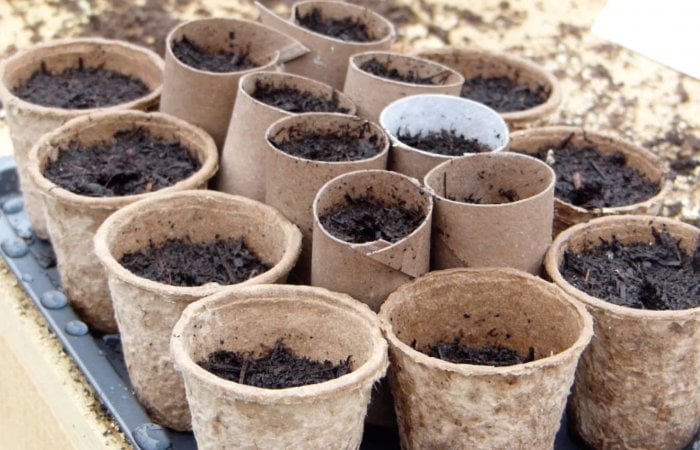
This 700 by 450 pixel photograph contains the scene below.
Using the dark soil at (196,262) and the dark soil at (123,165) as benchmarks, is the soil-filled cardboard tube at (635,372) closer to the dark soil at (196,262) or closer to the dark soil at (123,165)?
the dark soil at (196,262)

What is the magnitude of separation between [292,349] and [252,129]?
21.3 inches

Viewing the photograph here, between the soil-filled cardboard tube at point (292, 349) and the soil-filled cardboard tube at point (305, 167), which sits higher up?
the soil-filled cardboard tube at point (305, 167)

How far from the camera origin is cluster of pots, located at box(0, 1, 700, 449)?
1.41m

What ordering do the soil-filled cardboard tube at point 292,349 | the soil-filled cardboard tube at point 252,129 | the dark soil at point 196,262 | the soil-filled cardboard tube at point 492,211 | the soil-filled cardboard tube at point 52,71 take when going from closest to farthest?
the soil-filled cardboard tube at point 292,349
the soil-filled cardboard tube at point 492,211
the dark soil at point 196,262
the soil-filled cardboard tube at point 252,129
the soil-filled cardboard tube at point 52,71

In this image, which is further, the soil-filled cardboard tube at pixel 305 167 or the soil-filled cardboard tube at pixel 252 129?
the soil-filled cardboard tube at pixel 252 129

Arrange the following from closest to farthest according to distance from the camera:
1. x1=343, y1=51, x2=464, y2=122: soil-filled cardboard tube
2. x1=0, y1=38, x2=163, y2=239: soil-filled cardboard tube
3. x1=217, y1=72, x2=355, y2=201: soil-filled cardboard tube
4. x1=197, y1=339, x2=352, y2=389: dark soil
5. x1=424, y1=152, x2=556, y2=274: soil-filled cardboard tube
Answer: x1=197, y1=339, x2=352, y2=389: dark soil
x1=424, y1=152, x2=556, y2=274: soil-filled cardboard tube
x1=217, y1=72, x2=355, y2=201: soil-filled cardboard tube
x1=343, y1=51, x2=464, y2=122: soil-filled cardboard tube
x1=0, y1=38, x2=163, y2=239: soil-filled cardboard tube

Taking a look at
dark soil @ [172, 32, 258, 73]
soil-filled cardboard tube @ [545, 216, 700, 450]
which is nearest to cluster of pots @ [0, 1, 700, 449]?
soil-filled cardboard tube @ [545, 216, 700, 450]

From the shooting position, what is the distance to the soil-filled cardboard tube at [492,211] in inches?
63.7

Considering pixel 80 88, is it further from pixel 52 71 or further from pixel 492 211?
pixel 492 211

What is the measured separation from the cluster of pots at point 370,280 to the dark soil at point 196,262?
2 centimetres

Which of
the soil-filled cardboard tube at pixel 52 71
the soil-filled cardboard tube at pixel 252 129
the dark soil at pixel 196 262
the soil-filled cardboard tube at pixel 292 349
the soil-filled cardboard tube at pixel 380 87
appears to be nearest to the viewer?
the soil-filled cardboard tube at pixel 292 349

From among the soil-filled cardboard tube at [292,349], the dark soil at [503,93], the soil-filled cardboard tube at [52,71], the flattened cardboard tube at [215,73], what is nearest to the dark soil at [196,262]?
the soil-filled cardboard tube at [292,349]

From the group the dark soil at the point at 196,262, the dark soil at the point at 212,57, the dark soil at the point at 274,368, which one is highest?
the dark soil at the point at 212,57

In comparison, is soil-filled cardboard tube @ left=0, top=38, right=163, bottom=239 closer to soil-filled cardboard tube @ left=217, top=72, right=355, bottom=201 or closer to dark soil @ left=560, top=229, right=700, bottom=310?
soil-filled cardboard tube @ left=217, top=72, right=355, bottom=201
